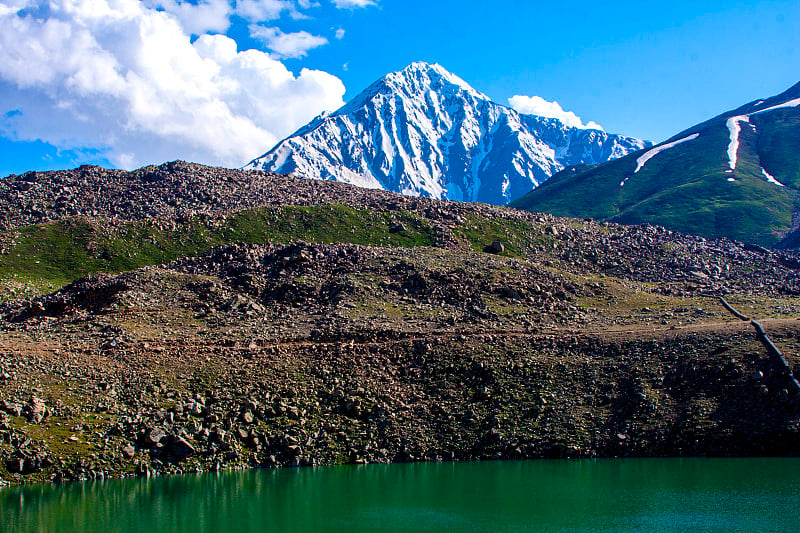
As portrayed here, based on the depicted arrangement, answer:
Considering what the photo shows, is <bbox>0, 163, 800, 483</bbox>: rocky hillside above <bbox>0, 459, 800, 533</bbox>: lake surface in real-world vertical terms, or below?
above

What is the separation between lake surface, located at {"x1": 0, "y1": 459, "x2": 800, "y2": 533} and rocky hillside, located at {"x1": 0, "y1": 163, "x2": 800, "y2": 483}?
2.60 meters

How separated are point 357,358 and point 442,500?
2079cm

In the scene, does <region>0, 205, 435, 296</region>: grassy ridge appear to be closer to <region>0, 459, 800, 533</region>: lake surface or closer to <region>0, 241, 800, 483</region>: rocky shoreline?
<region>0, 241, 800, 483</region>: rocky shoreline

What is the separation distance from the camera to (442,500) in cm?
3891

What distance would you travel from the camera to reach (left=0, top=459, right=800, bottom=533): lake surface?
34.0 metres

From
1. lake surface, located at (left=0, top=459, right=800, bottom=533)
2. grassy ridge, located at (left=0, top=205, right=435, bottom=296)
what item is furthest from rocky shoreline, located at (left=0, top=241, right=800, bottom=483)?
grassy ridge, located at (left=0, top=205, right=435, bottom=296)

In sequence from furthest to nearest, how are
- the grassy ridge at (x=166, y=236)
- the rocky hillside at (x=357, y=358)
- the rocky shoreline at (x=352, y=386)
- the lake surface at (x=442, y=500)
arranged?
the grassy ridge at (x=166, y=236) → the rocky hillside at (x=357, y=358) → the rocky shoreline at (x=352, y=386) → the lake surface at (x=442, y=500)

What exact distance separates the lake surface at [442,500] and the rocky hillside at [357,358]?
2.60 meters

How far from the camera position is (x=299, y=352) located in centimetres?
5812

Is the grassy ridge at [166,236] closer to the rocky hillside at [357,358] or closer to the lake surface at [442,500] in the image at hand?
the rocky hillside at [357,358]

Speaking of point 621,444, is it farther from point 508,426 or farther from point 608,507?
point 608,507

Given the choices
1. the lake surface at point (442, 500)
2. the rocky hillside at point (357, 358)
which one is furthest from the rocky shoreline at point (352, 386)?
the lake surface at point (442, 500)

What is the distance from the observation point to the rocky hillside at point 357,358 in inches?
1843

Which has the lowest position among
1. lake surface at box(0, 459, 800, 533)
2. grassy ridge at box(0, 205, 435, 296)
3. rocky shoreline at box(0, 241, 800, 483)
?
lake surface at box(0, 459, 800, 533)
